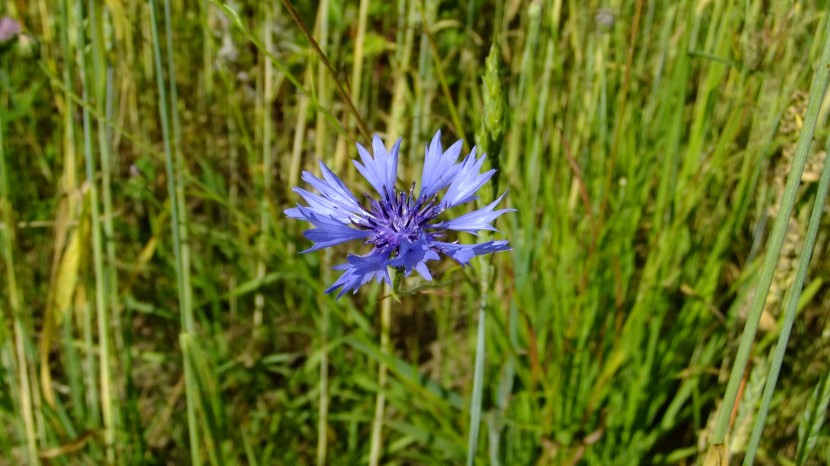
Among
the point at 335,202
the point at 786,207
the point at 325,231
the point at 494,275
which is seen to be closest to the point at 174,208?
the point at 335,202

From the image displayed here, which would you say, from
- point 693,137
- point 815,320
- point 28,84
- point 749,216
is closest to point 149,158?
point 28,84

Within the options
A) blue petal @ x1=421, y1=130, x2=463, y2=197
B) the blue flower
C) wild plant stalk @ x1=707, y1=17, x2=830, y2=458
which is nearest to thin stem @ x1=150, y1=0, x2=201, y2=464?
the blue flower

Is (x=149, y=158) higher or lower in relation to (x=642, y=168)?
lower

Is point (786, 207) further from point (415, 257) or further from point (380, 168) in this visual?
point (380, 168)

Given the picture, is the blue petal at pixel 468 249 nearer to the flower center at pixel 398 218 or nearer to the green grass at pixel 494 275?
the flower center at pixel 398 218

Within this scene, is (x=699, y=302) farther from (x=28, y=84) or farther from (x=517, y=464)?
(x=28, y=84)

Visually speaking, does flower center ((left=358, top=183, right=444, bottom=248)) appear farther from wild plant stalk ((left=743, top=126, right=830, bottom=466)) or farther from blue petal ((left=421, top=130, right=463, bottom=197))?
wild plant stalk ((left=743, top=126, right=830, bottom=466))
